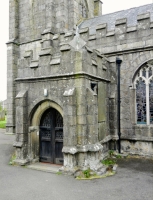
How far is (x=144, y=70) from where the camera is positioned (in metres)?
9.70

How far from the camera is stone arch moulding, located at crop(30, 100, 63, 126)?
26.4 feet

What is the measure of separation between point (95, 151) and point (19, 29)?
1312cm

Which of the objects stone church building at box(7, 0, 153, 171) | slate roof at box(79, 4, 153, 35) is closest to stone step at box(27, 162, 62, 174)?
stone church building at box(7, 0, 153, 171)

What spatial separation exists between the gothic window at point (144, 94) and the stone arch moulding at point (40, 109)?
13.6ft

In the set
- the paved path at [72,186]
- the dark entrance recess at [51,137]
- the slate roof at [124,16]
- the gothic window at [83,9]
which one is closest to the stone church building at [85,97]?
the dark entrance recess at [51,137]

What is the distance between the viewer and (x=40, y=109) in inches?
332

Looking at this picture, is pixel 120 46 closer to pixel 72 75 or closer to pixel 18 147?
pixel 72 75

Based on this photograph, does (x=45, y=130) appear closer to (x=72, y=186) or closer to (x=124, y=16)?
(x=72, y=186)

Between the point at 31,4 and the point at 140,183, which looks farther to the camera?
the point at 31,4

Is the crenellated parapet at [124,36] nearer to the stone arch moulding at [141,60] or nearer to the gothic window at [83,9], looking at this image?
the stone arch moulding at [141,60]

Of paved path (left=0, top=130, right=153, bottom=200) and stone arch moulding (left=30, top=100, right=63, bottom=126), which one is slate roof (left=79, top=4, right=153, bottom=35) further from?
paved path (left=0, top=130, right=153, bottom=200)

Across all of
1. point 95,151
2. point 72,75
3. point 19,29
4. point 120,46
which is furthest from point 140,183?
point 19,29

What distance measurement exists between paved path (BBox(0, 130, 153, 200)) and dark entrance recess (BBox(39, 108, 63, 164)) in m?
1.05

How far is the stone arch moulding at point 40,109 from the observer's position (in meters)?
8.03
